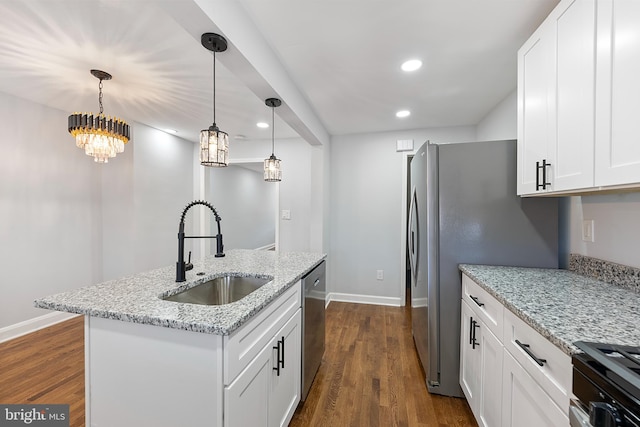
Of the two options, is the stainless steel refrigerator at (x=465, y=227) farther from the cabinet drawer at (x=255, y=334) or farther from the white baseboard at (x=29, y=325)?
the white baseboard at (x=29, y=325)

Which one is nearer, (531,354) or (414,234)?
(531,354)

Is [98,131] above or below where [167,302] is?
above

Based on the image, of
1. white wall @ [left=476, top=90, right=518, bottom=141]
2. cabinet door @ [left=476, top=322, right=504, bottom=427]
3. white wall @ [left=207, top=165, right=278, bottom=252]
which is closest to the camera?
cabinet door @ [left=476, top=322, right=504, bottom=427]

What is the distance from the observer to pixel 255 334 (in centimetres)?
119

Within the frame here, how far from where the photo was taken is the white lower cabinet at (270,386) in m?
1.05

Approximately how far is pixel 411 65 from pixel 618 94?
1310mm

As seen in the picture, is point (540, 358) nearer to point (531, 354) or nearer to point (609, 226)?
point (531, 354)

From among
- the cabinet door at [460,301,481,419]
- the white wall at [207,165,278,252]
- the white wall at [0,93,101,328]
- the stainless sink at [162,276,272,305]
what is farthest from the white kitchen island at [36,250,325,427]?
the white wall at [207,165,278,252]

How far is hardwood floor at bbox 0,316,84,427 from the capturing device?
1829 millimetres

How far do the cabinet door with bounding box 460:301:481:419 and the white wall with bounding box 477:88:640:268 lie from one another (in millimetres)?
780

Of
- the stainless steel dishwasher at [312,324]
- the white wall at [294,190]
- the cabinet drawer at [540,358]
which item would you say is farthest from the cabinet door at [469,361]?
the white wall at [294,190]

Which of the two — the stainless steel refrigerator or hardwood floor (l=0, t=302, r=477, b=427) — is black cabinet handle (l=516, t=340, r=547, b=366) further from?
hardwood floor (l=0, t=302, r=477, b=427)

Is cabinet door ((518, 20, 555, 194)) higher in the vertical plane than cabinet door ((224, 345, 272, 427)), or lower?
higher

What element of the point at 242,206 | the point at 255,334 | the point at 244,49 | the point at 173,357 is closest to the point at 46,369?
the point at 173,357
